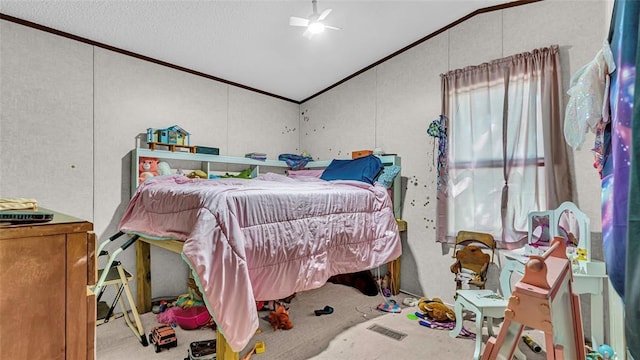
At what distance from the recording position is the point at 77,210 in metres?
2.60

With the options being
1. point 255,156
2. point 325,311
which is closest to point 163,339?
point 325,311

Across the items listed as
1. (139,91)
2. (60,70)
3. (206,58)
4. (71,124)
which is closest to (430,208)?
(206,58)

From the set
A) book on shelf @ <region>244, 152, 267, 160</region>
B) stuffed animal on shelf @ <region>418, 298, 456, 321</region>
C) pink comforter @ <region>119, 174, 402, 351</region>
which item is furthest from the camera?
book on shelf @ <region>244, 152, 267, 160</region>

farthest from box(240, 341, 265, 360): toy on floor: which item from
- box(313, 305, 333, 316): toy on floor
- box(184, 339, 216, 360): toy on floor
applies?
box(313, 305, 333, 316): toy on floor

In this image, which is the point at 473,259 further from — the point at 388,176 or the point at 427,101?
the point at 427,101

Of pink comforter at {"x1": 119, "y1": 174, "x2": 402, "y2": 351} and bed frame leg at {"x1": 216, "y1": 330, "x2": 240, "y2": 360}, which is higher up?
pink comforter at {"x1": 119, "y1": 174, "x2": 402, "y2": 351}

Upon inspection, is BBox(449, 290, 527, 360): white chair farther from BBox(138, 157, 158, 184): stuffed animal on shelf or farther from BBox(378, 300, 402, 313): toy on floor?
BBox(138, 157, 158, 184): stuffed animal on shelf

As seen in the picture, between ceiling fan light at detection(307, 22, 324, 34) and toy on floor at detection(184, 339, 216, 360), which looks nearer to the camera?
toy on floor at detection(184, 339, 216, 360)

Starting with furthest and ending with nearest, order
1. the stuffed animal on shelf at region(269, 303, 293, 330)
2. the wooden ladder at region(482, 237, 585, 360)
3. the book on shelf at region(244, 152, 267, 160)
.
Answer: the book on shelf at region(244, 152, 267, 160), the stuffed animal on shelf at region(269, 303, 293, 330), the wooden ladder at region(482, 237, 585, 360)

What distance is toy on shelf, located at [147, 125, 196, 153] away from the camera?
9.64ft

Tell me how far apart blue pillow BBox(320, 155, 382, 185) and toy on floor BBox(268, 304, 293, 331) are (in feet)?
4.99

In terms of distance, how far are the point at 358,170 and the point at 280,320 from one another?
1697mm

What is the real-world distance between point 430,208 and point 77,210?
3304 millimetres

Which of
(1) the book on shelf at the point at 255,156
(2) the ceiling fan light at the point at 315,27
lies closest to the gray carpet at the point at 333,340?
(1) the book on shelf at the point at 255,156
